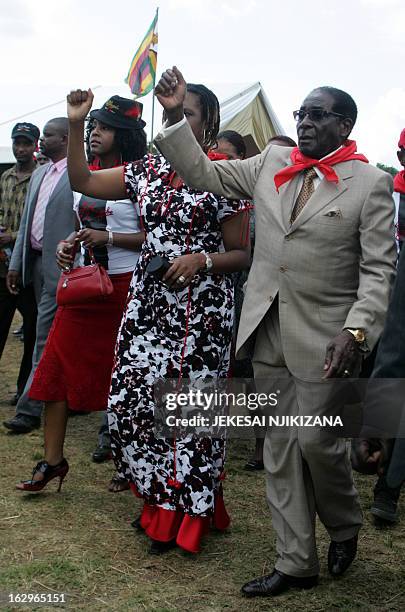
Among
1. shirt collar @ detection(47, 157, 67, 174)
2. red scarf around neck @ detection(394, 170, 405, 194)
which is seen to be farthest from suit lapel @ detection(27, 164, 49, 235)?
red scarf around neck @ detection(394, 170, 405, 194)

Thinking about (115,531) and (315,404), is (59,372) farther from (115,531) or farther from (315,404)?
(315,404)

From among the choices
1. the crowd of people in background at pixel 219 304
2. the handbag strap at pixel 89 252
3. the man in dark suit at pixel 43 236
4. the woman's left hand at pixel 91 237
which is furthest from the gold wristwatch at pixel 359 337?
the man in dark suit at pixel 43 236

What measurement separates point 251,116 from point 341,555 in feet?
41.5

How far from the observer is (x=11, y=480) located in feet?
15.7

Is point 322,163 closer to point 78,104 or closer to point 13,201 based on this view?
point 78,104

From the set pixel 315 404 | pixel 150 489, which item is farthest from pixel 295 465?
pixel 150 489

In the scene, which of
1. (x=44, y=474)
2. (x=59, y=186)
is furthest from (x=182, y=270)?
(x=59, y=186)

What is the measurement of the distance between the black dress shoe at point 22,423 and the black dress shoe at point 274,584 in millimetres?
2799

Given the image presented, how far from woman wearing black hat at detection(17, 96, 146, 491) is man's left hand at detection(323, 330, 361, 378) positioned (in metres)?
1.82

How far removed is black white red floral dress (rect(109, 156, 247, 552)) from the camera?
12.5ft

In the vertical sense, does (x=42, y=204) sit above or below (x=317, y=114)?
below

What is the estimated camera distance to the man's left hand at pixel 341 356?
297 cm

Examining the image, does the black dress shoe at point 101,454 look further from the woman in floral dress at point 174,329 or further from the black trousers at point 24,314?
the black trousers at point 24,314

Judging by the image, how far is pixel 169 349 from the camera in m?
3.86
